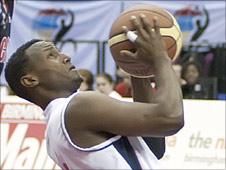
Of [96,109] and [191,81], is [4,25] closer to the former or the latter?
[96,109]

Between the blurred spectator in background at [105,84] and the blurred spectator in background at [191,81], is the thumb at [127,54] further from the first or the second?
the blurred spectator in background at [191,81]

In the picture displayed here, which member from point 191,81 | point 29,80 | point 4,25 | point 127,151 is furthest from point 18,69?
point 191,81

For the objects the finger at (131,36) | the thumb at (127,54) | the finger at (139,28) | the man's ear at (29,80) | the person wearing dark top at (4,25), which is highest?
the finger at (139,28)

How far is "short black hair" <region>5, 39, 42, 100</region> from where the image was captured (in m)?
3.54

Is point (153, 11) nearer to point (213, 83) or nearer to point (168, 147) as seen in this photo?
point (168, 147)

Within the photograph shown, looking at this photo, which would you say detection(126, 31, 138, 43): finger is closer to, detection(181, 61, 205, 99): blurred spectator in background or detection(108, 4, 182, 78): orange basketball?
detection(108, 4, 182, 78): orange basketball

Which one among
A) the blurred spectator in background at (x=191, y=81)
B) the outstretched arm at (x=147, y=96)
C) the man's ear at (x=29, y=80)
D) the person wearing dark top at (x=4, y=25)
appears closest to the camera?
the man's ear at (x=29, y=80)

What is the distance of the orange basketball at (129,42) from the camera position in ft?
11.1

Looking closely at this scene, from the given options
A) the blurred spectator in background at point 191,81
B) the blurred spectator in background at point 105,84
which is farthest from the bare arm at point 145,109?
the blurred spectator in background at point 191,81

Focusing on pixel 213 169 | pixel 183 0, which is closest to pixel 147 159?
pixel 213 169

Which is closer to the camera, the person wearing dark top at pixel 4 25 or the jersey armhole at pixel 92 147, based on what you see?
the jersey armhole at pixel 92 147

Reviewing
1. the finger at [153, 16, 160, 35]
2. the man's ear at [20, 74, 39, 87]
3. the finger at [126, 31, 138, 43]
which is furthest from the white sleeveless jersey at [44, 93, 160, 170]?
the finger at [153, 16, 160, 35]

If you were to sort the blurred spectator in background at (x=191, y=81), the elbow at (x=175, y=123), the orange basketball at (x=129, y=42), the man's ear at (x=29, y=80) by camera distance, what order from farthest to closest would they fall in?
the blurred spectator in background at (x=191, y=81) < the man's ear at (x=29, y=80) < the orange basketball at (x=129, y=42) < the elbow at (x=175, y=123)

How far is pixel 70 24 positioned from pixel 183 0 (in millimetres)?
1909
